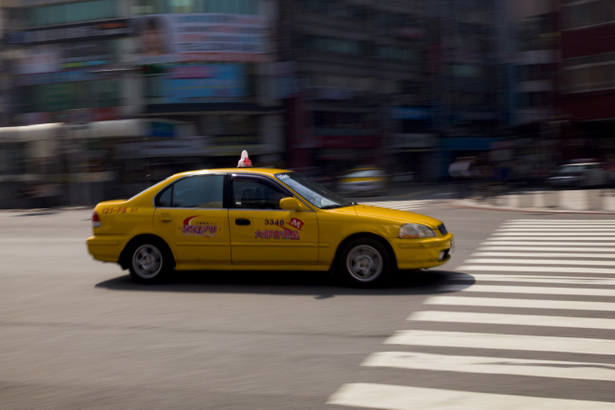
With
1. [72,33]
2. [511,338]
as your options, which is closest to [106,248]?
[511,338]

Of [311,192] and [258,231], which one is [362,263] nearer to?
[311,192]

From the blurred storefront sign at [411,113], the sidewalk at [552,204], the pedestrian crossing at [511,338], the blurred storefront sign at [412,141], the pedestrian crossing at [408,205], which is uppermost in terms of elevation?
the blurred storefront sign at [411,113]

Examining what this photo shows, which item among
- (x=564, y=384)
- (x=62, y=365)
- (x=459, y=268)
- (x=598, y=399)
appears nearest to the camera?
(x=598, y=399)

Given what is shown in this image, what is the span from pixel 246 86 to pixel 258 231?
3820 centimetres

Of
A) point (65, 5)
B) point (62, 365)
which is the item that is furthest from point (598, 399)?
point (65, 5)

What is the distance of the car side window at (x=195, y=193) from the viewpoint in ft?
30.6

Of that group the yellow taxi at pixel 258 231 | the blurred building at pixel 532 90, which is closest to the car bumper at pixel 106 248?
the yellow taxi at pixel 258 231

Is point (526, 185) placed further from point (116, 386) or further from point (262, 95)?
point (116, 386)

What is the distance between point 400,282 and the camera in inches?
356

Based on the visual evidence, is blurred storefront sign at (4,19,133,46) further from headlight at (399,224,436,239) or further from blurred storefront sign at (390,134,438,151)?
headlight at (399,224,436,239)

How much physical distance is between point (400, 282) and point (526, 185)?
3182 cm

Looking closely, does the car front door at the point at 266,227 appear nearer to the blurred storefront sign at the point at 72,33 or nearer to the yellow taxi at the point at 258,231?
the yellow taxi at the point at 258,231

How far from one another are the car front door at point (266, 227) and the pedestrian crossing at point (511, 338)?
1.70 meters

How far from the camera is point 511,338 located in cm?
613
